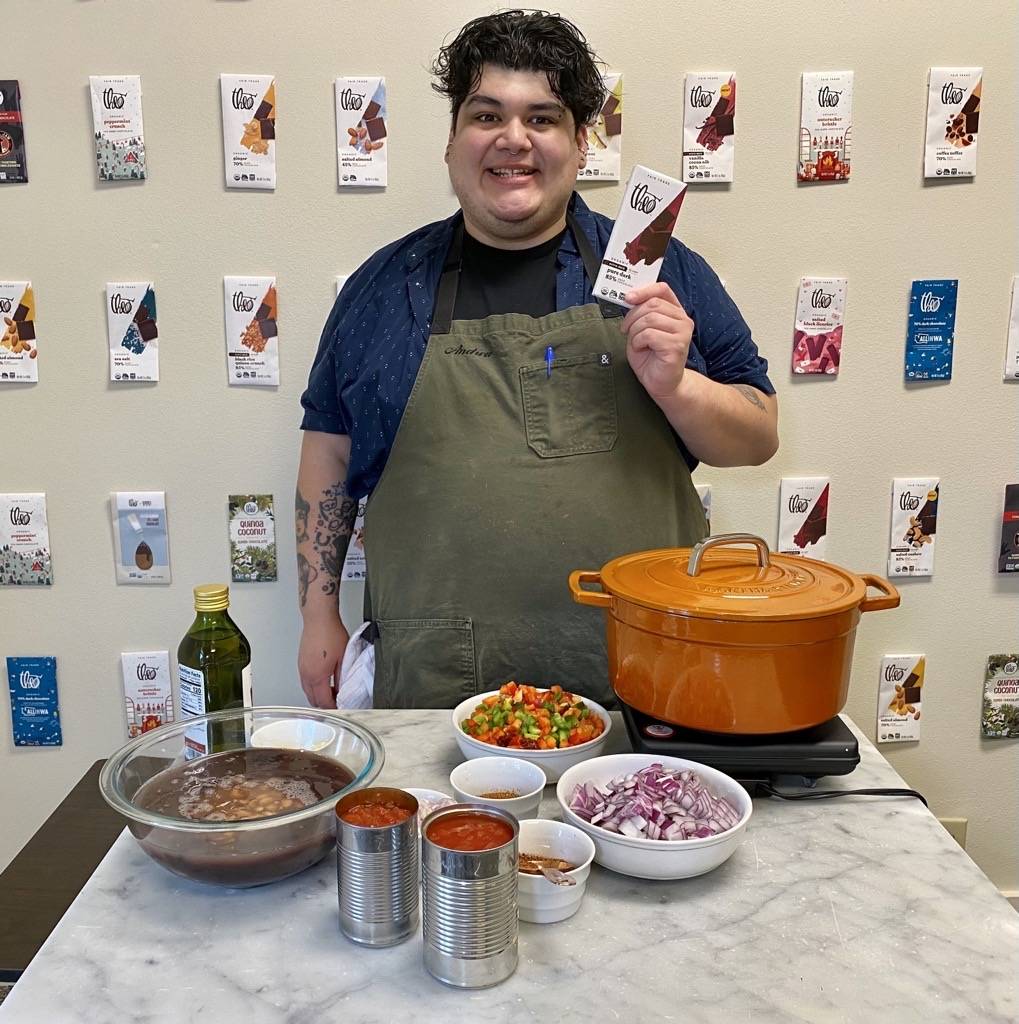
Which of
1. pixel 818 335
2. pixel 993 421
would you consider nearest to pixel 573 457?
pixel 818 335

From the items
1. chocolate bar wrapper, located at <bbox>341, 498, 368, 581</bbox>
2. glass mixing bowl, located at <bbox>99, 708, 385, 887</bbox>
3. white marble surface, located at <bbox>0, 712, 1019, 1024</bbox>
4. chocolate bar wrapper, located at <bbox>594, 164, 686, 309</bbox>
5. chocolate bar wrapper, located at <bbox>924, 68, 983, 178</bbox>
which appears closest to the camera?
white marble surface, located at <bbox>0, 712, 1019, 1024</bbox>

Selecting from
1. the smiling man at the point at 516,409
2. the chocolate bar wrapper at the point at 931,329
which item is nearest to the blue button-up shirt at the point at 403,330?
the smiling man at the point at 516,409

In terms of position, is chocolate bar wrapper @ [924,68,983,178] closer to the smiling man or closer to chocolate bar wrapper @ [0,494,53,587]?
the smiling man

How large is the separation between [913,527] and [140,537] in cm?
178

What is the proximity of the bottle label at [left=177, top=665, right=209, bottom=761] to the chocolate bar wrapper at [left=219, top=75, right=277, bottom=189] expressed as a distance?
50.0 inches

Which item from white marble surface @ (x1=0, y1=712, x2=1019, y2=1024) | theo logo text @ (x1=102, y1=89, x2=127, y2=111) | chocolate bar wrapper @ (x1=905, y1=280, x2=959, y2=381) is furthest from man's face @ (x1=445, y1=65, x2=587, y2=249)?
white marble surface @ (x1=0, y1=712, x2=1019, y2=1024)

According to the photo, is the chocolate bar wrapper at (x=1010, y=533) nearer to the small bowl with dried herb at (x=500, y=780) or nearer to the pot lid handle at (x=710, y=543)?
the pot lid handle at (x=710, y=543)

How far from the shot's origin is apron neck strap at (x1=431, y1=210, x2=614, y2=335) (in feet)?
5.68

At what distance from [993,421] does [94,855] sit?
2024 millimetres

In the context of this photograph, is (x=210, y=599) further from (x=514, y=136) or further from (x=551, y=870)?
(x=514, y=136)

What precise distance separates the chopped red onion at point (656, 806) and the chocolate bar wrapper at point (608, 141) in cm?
138

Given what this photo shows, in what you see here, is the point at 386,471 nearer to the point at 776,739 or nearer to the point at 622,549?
the point at 622,549

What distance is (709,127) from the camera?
205 centimetres

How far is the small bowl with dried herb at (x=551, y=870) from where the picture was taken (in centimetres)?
94
